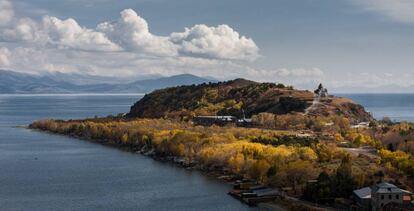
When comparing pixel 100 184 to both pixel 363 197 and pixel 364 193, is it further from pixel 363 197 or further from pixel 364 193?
pixel 363 197

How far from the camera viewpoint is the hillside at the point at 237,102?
453ft

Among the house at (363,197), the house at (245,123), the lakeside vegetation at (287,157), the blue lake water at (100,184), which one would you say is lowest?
the blue lake water at (100,184)

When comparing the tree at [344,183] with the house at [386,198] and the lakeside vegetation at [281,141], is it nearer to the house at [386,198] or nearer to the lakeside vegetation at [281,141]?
the lakeside vegetation at [281,141]

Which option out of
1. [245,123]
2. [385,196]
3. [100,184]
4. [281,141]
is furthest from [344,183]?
[245,123]

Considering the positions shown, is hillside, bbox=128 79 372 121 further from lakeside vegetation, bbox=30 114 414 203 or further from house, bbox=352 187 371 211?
house, bbox=352 187 371 211

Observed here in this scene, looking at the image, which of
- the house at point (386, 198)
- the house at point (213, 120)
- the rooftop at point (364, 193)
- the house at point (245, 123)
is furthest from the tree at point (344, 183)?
the house at point (213, 120)

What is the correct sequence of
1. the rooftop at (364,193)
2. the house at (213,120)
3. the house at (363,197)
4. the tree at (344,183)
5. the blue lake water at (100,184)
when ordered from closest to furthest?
the house at (363,197) → the rooftop at (364,193) → the tree at (344,183) → the blue lake water at (100,184) → the house at (213,120)

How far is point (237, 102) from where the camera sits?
525 feet

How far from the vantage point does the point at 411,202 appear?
168 feet

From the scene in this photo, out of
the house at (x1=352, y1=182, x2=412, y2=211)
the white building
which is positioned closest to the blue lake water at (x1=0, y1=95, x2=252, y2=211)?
the house at (x1=352, y1=182, x2=412, y2=211)

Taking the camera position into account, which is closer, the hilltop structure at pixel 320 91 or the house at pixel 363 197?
the house at pixel 363 197

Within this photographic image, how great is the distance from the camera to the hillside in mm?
137938

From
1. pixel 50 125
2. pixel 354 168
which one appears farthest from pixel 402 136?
pixel 50 125

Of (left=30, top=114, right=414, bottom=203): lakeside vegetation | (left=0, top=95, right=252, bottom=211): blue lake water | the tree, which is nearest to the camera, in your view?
the tree
